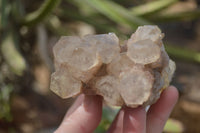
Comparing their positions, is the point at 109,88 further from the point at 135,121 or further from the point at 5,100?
the point at 5,100

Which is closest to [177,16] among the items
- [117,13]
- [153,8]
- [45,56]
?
[153,8]

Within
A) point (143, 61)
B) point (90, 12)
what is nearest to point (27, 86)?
point (90, 12)

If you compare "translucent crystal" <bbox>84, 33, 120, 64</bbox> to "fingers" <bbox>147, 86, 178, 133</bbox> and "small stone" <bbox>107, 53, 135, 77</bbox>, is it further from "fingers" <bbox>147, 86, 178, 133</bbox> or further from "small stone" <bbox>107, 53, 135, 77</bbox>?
"fingers" <bbox>147, 86, 178, 133</bbox>

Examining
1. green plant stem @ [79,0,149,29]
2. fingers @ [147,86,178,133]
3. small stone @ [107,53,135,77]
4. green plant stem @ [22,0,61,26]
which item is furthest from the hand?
green plant stem @ [79,0,149,29]

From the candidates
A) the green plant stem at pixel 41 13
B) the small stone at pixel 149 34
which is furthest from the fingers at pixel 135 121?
the green plant stem at pixel 41 13

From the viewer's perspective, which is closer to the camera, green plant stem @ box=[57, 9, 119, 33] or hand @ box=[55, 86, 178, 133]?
hand @ box=[55, 86, 178, 133]

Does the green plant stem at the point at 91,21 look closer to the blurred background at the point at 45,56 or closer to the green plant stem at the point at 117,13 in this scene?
the blurred background at the point at 45,56

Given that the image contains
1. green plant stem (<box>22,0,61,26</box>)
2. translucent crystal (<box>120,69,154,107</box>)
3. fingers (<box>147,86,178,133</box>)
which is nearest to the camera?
translucent crystal (<box>120,69,154,107</box>)
